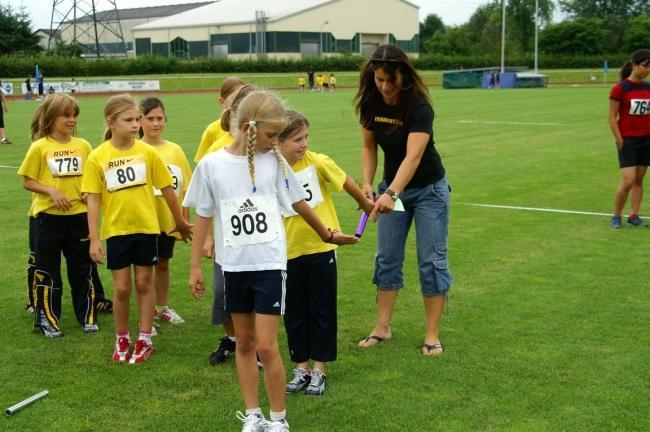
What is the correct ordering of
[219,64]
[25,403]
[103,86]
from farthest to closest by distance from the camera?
[219,64] < [103,86] < [25,403]

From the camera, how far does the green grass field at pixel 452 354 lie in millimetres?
4527

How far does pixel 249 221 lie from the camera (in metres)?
4.01

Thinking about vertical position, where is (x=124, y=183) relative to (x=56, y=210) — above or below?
above

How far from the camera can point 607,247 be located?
28.5 ft

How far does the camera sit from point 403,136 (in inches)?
210

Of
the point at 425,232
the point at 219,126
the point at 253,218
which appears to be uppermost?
the point at 219,126

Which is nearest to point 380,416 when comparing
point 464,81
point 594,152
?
point 594,152

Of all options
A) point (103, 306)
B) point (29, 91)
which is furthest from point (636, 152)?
point (29, 91)

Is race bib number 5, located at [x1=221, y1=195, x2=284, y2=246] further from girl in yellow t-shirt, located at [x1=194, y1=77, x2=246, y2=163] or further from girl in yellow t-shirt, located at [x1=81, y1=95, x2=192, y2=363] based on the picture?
girl in yellow t-shirt, located at [x1=194, y1=77, x2=246, y2=163]

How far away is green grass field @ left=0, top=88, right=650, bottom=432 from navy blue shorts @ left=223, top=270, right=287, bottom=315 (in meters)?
0.79

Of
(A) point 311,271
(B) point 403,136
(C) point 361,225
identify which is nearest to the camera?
(A) point 311,271

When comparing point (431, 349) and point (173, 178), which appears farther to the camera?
point (173, 178)

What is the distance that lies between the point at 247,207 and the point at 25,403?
1.94 metres

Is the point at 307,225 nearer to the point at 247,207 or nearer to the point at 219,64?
the point at 247,207
